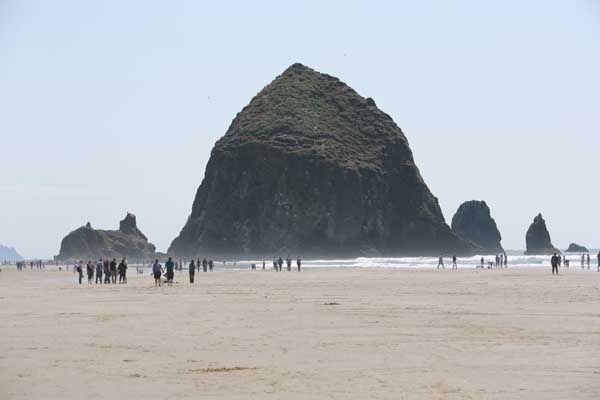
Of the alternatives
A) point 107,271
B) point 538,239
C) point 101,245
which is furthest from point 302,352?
point 538,239

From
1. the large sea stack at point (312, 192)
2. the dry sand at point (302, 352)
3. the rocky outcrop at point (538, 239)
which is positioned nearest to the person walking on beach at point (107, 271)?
the dry sand at point (302, 352)

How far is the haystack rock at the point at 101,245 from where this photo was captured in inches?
6565

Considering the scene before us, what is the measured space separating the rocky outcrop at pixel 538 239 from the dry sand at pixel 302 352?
15296 centimetres

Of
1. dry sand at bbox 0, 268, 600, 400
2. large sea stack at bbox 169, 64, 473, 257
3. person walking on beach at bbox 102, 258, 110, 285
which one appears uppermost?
large sea stack at bbox 169, 64, 473, 257

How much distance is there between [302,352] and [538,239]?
167203mm

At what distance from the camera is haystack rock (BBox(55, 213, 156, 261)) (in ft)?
547

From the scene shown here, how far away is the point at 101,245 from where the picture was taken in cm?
16712

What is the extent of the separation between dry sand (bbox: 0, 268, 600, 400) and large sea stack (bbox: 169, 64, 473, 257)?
112905mm

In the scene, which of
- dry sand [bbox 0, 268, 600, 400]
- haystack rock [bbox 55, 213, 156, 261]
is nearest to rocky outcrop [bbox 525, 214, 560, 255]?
haystack rock [bbox 55, 213, 156, 261]

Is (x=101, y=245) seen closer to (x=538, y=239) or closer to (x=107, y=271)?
(x=538, y=239)

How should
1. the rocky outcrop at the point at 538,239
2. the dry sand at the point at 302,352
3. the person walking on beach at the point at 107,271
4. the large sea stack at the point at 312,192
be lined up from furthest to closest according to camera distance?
1. the rocky outcrop at the point at 538,239
2. the large sea stack at the point at 312,192
3. the person walking on beach at the point at 107,271
4. the dry sand at the point at 302,352

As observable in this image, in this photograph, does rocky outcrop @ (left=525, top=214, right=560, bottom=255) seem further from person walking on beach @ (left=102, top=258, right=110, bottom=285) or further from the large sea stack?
person walking on beach @ (left=102, top=258, right=110, bottom=285)

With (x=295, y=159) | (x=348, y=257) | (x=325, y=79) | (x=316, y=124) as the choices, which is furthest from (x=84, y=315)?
(x=325, y=79)

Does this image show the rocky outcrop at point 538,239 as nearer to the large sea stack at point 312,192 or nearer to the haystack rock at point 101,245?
the large sea stack at point 312,192
